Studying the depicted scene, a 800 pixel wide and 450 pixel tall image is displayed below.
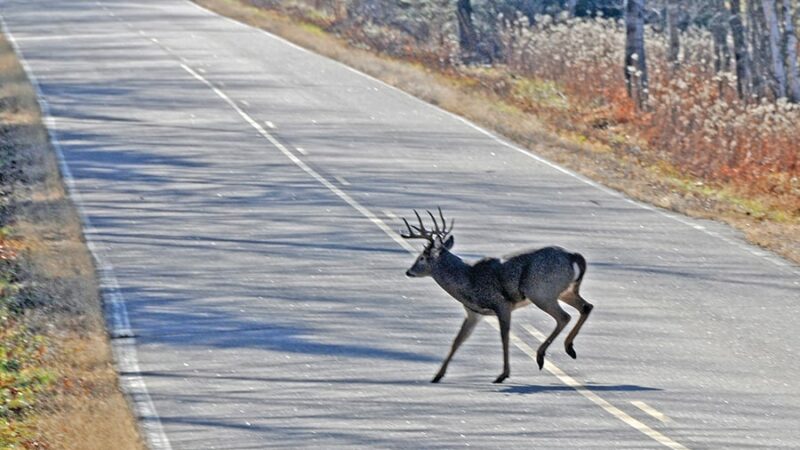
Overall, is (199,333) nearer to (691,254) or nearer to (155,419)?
(155,419)

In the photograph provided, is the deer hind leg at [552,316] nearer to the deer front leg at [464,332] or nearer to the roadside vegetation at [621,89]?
the deer front leg at [464,332]

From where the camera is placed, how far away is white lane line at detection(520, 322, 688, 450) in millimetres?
10742

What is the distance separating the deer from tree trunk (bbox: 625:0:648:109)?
735 inches

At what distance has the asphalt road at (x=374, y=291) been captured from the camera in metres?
11.5

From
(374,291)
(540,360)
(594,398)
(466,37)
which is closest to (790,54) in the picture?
→ (466,37)

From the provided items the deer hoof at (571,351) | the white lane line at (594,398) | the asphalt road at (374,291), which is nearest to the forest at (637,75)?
the asphalt road at (374,291)

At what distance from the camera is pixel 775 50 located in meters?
30.3

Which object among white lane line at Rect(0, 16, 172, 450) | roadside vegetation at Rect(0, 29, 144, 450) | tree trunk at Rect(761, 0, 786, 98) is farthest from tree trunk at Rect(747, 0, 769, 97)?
white lane line at Rect(0, 16, 172, 450)

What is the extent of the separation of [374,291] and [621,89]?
17071 mm

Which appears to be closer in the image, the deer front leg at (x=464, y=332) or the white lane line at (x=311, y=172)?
the deer front leg at (x=464, y=332)

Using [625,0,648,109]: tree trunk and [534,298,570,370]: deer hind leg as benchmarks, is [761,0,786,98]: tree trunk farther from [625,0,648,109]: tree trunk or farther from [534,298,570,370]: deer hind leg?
[534,298,570,370]: deer hind leg

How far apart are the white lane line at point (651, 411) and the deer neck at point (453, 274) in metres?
1.48

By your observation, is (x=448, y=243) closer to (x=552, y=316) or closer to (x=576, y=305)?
(x=552, y=316)

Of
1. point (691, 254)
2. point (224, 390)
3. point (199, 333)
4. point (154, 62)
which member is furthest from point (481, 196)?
point (154, 62)
